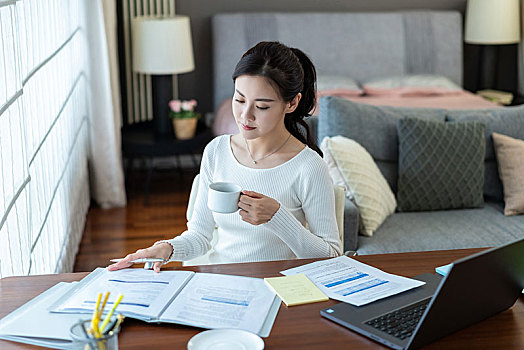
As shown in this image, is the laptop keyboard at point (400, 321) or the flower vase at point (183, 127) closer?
the laptop keyboard at point (400, 321)

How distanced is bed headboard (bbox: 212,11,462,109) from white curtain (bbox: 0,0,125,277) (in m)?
1.04

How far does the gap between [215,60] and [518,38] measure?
228cm

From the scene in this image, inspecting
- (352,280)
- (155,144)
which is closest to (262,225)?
(352,280)

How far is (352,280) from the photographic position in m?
1.47

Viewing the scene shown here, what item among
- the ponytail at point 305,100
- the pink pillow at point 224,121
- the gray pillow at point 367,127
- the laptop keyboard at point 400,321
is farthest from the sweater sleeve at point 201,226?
the pink pillow at point 224,121

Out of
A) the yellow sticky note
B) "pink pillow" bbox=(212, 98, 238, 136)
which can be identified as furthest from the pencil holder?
"pink pillow" bbox=(212, 98, 238, 136)

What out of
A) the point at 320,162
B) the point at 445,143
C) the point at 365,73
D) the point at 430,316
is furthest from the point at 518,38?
the point at 430,316

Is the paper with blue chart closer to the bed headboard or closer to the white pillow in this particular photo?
the white pillow

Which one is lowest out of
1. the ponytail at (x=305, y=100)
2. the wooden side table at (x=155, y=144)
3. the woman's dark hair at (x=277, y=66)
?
the wooden side table at (x=155, y=144)

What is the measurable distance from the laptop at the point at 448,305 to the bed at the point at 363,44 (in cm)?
328

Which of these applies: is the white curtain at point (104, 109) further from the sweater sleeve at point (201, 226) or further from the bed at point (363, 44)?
the sweater sleeve at point (201, 226)

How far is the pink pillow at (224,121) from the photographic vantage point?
4160 millimetres

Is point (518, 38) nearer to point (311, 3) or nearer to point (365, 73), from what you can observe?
point (365, 73)

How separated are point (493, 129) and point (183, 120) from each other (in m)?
1.95
